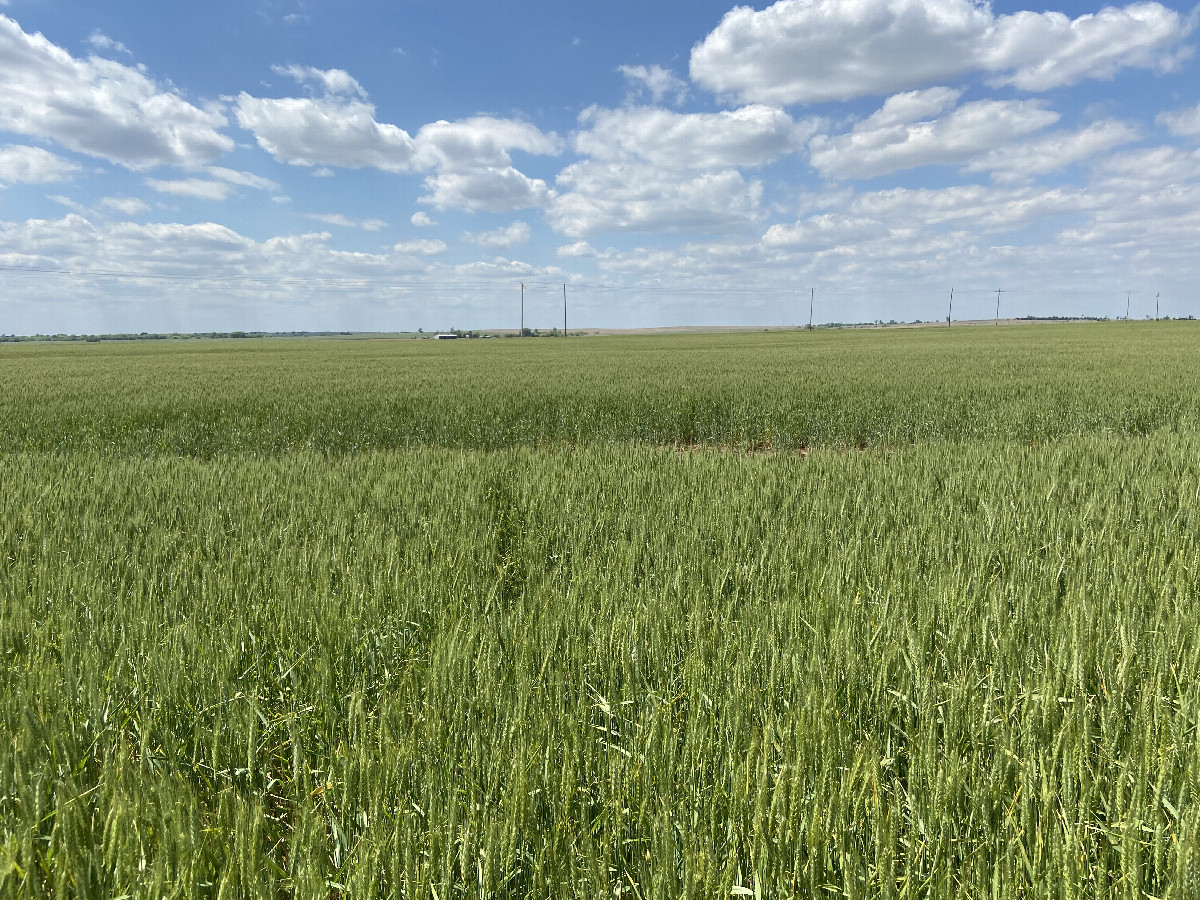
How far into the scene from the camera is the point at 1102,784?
67.7 inches

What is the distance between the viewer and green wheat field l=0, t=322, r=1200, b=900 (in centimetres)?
144

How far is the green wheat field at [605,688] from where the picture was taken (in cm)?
144

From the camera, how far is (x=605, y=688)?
2275 mm

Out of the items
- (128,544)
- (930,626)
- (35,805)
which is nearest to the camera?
(35,805)

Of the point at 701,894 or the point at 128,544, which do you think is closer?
the point at 701,894

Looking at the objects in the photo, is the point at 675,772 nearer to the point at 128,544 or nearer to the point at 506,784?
the point at 506,784

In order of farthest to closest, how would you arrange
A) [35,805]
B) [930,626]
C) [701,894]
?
[930,626] < [35,805] < [701,894]

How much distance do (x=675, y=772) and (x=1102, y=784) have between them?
4.13ft

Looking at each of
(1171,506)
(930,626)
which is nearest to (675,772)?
(930,626)

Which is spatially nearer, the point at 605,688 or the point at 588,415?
the point at 605,688

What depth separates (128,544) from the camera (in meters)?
4.04

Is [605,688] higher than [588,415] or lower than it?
lower

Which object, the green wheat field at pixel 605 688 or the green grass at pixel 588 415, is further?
the green grass at pixel 588 415

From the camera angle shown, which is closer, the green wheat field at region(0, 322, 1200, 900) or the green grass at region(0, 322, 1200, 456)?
the green wheat field at region(0, 322, 1200, 900)
